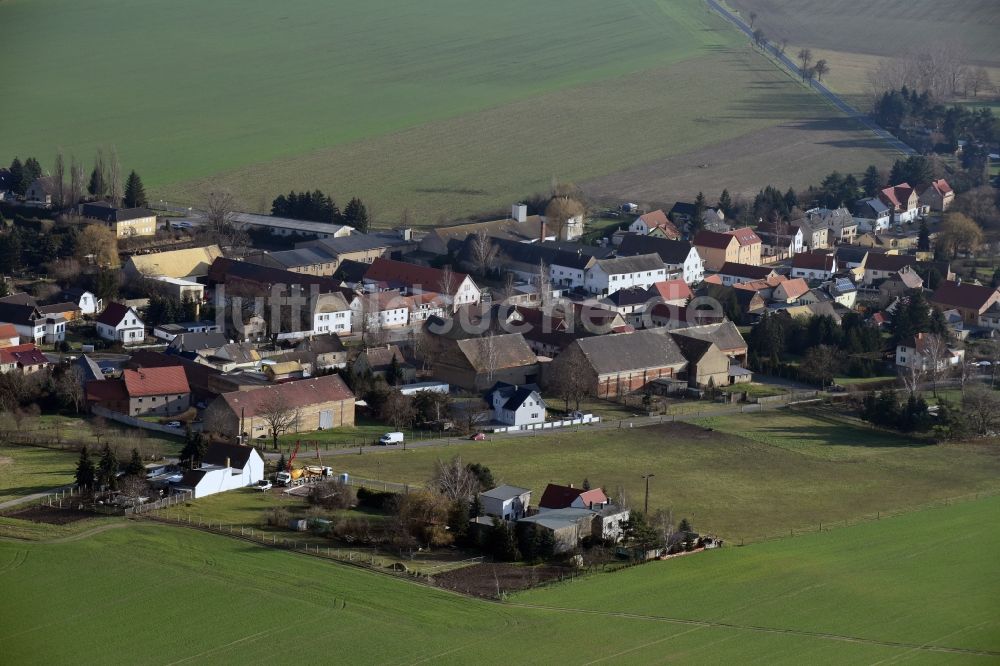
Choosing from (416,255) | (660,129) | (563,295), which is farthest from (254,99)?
(563,295)

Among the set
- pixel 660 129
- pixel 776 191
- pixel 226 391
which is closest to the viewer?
pixel 226 391

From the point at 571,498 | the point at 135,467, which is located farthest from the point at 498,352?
the point at 135,467

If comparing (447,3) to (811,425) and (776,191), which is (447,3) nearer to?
(776,191)

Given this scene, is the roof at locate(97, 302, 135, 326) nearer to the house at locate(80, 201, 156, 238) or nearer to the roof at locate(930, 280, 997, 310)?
the house at locate(80, 201, 156, 238)

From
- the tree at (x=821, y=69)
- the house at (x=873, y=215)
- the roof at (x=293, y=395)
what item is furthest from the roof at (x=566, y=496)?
the tree at (x=821, y=69)

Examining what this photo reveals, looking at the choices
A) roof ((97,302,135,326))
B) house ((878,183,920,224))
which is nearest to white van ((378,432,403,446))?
roof ((97,302,135,326))

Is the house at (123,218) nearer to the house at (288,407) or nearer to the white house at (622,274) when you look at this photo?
the white house at (622,274)
